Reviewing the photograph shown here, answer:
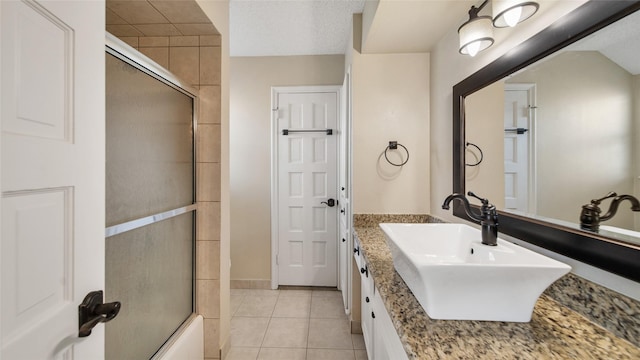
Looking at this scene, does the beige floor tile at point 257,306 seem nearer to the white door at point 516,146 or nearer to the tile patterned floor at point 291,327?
the tile patterned floor at point 291,327

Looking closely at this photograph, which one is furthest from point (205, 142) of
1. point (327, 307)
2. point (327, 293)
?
point (327, 293)

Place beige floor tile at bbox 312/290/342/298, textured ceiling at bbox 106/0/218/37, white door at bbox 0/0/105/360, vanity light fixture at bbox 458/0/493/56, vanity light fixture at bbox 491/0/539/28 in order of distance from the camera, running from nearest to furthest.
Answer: white door at bbox 0/0/105/360, vanity light fixture at bbox 491/0/539/28, vanity light fixture at bbox 458/0/493/56, textured ceiling at bbox 106/0/218/37, beige floor tile at bbox 312/290/342/298

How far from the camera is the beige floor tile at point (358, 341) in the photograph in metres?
1.90

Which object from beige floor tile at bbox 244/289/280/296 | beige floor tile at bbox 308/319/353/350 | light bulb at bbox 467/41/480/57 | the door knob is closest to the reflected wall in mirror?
light bulb at bbox 467/41/480/57

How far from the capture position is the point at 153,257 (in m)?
1.24

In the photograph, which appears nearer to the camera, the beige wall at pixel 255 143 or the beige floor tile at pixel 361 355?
the beige floor tile at pixel 361 355

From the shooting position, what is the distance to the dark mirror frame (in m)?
0.67

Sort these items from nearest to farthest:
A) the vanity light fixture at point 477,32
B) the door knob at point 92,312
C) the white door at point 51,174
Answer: the white door at point 51,174, the door knob at point 92,312, the vanity light fixture at point 477,32

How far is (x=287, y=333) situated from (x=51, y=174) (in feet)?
6.46

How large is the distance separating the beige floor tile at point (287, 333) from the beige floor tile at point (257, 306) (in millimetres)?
166

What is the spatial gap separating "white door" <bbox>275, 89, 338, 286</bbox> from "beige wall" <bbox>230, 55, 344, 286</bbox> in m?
0.14

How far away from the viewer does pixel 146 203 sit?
1.19 meters

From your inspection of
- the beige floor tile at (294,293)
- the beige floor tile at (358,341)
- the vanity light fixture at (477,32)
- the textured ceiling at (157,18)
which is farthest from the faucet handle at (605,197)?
the beige floor tile at (294,293)

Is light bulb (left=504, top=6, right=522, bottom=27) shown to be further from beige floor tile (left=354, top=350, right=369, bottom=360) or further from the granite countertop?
beige floor tile (left=354, top=350, right=369, bottom=360)
